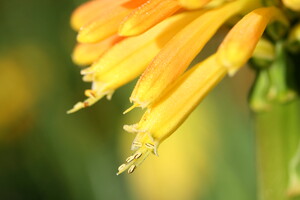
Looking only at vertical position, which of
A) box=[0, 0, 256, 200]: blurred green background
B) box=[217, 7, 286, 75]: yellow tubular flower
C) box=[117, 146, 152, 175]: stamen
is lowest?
box=[0, 0, 256, 200]: blurred green background

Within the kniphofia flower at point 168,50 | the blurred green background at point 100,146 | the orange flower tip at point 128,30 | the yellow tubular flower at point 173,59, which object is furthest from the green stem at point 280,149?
the blurred green background at point 100,146

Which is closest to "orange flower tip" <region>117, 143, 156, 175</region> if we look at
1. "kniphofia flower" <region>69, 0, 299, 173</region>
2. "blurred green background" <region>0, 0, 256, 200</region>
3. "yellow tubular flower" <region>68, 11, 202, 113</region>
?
"kniphofia flower" <region>69, 0, 299, 173</region>

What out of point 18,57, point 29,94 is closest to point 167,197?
point 29,94

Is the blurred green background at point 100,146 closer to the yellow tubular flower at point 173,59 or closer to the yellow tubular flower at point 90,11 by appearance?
the yellow tubular flower at point 90,11

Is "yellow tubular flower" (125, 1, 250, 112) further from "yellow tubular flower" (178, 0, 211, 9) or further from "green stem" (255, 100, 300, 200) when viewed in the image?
"green stem" (255, 100, 300, 200)

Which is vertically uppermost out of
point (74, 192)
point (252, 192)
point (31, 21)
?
point (31, 21)

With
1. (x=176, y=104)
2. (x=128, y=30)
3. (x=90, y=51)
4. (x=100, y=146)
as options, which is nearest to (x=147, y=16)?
(x=128, y=30)

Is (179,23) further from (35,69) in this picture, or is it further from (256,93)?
(35,69)
